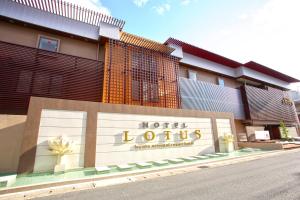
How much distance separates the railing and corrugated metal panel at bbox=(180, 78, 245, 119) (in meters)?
8.84

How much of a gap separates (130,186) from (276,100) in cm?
2922

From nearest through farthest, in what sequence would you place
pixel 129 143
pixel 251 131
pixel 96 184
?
pixel 96 184 → pixel 129 143 → pixel 251 131

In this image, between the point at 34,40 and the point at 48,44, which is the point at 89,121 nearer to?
the point at 48,44

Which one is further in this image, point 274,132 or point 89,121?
point 274,132

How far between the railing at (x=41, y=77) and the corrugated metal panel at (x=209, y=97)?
348 inches

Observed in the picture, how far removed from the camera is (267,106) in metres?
23.9

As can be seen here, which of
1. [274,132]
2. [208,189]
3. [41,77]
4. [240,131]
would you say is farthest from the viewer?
[274,132]

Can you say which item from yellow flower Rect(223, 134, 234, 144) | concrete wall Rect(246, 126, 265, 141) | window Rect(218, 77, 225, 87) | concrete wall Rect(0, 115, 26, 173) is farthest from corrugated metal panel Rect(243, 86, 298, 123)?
concrete wall Rect(0, 115, 26, 173)

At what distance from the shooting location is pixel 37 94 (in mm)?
9883

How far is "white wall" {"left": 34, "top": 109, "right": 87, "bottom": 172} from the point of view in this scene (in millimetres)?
7371

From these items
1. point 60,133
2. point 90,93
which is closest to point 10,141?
point 60,133

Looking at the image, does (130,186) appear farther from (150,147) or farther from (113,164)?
(150,147)

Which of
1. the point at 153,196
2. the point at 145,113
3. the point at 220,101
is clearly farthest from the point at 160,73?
the point at 153,196

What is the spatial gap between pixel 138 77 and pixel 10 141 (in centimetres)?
880
